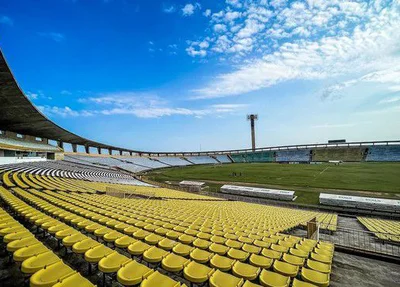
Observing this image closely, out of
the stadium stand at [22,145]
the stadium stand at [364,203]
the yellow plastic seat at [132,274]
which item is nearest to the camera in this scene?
the yellow plastic seat at [132,274]

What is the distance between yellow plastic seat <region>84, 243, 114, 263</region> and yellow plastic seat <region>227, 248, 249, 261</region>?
3.08m

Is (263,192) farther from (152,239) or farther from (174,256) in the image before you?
(174,256)

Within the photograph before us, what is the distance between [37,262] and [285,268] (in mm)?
5383

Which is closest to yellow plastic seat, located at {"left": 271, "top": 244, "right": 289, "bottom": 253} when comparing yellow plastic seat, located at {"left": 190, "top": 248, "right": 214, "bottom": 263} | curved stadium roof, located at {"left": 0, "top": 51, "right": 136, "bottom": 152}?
yellow plastic seat, located at {"left": 190, "top": 248, "right": 214, "bottom": 263}

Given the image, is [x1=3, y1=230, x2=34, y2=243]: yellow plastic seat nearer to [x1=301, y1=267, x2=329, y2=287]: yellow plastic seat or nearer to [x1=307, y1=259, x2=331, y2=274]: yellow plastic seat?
[x1=301, y1=267, x2=329, y2=287]: yellow plastic seat

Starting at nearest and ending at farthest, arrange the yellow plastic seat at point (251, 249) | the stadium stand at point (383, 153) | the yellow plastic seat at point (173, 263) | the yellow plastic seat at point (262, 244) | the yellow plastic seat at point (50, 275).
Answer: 1. the yellow plastic seat at point (50, 275)
2. the yellow plastic seat at point (173, 263)
3. the yellow plastic seat at point (251, 249)
4. the yellow plastic seat at point (262, 244)
5. the stadium stand at point (383, 153)

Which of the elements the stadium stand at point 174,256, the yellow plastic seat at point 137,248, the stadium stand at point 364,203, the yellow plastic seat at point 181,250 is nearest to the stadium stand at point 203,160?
the stadium stand at point 364,203

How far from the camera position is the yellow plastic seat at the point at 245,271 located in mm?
4471

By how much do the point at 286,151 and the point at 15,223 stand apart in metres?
85.1

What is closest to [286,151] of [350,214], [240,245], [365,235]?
[350,214]

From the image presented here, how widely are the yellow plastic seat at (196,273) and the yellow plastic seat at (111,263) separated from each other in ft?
4.45

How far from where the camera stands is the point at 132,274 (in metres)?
4.12

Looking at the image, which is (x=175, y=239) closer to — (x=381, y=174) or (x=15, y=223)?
(x=15, y=223)

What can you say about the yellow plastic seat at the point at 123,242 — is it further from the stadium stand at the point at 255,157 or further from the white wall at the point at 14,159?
the stadium stand at the point at 255,157
